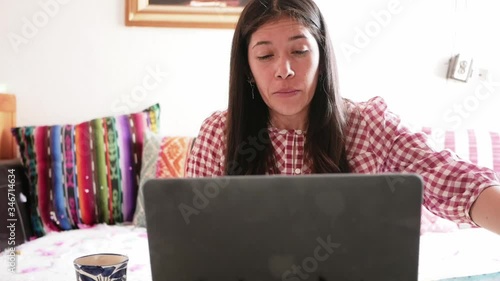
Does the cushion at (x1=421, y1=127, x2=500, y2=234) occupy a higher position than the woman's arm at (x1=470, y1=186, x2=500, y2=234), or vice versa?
the woman's arm at (x1=470, y1=186, x2=500, y2=234)

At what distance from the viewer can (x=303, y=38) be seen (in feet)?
3.54

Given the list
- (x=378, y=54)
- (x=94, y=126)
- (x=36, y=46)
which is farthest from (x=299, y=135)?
(x=36, y=46)

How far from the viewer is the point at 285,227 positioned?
0.58 m

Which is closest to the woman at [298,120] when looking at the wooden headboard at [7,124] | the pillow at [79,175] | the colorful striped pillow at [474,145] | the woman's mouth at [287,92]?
the woman's mouth at [287,92]

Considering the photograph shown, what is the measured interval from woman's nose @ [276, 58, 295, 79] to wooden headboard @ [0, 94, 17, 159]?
5.17 ft

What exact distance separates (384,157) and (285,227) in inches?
23.8

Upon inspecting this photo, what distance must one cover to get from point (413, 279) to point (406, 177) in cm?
11

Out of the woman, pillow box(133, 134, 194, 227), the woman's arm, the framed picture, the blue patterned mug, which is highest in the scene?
the framed picture

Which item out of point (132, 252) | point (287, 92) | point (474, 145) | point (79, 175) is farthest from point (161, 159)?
point (474, 145)

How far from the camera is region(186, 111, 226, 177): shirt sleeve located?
127cm

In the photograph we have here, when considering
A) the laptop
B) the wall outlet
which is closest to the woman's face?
the laptop

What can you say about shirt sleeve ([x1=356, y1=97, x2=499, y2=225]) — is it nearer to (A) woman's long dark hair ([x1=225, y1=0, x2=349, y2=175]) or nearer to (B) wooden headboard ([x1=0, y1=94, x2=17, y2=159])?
(A) woman's long dark hair ([x1=225, y1=0, x2=349, y2=175])

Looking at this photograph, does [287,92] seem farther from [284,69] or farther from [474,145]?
[474,145]

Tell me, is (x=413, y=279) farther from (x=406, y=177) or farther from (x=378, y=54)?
(x=378, y=54)
